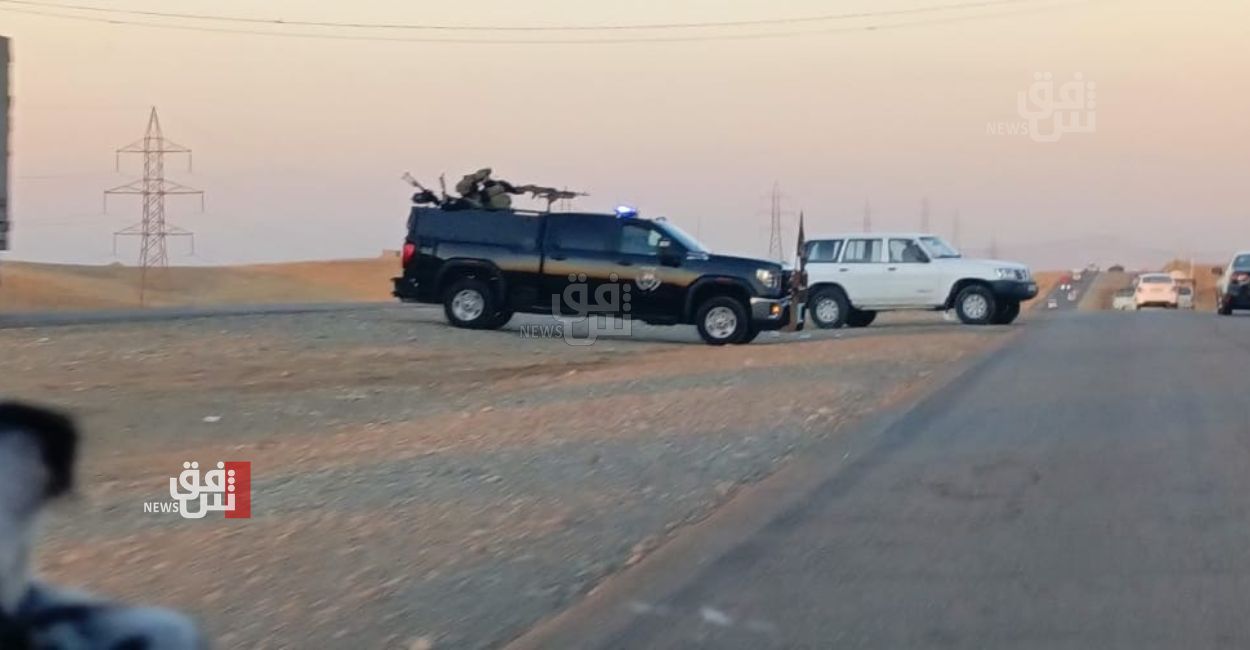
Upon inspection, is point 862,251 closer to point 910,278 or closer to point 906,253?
point 906,253

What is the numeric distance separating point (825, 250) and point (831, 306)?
108 centimetres

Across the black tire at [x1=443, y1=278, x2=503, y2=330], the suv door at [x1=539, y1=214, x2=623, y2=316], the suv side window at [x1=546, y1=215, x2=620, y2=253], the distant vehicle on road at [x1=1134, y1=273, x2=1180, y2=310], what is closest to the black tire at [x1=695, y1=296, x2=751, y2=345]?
the suv door at [x1=539, y1=214, x2=623, y2=316]

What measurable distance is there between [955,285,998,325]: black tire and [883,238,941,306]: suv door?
468mm

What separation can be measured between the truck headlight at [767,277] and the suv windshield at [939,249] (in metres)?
7.19

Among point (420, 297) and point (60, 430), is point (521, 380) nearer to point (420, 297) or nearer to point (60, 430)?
point (420, 297)

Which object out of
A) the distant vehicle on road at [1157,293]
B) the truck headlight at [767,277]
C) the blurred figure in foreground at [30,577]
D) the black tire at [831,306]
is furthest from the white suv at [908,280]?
the blurred figure in foreground at [30,577]

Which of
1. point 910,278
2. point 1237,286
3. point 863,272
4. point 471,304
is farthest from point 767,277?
point 1237,286

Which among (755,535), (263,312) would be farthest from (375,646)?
(263,312)

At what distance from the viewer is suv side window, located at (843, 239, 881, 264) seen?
32531 millimetres

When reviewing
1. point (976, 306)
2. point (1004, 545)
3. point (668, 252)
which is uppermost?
point (668, 252)

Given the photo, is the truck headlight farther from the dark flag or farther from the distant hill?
the distant hill

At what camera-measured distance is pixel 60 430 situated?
2400mm

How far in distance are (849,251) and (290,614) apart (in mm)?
25770

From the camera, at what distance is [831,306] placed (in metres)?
32.8
